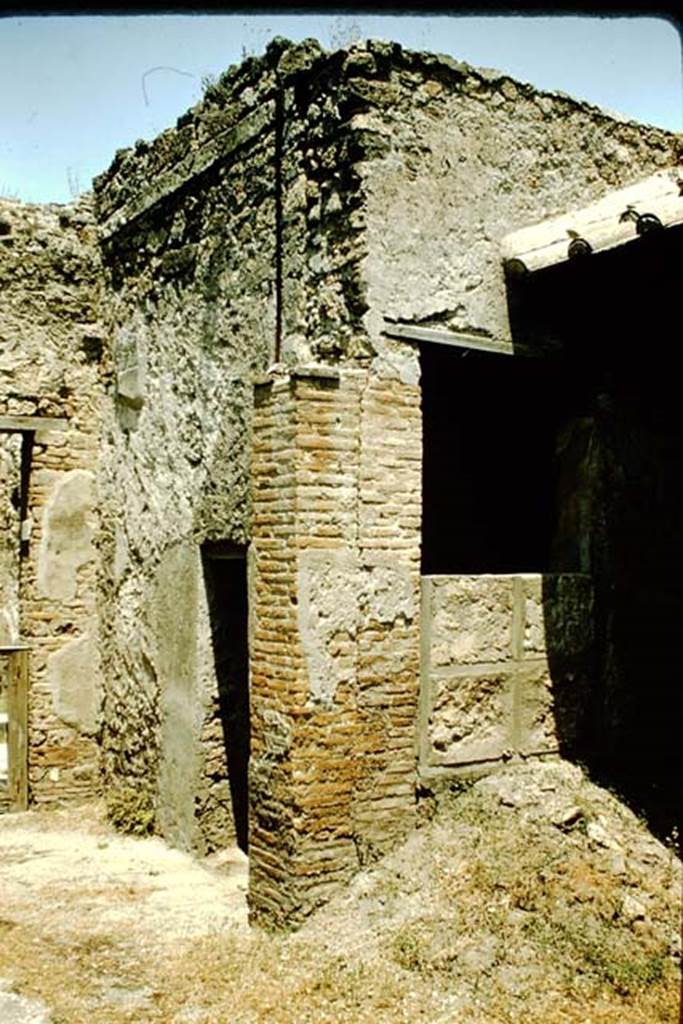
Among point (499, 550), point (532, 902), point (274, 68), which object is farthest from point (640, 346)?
point (532, 902)

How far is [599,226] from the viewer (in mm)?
5684

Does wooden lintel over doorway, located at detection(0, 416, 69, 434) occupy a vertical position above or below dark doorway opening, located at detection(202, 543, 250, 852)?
above

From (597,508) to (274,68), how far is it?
3386 mm

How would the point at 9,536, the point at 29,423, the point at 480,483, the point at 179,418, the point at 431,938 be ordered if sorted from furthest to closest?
the point at 9,536
the point at 29,423
the point at 480,483
the point at 179,418
the point at 431,938

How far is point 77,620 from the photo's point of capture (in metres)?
8.39

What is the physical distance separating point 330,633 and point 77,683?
12.1ft

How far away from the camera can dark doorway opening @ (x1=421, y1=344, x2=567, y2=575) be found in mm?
7570

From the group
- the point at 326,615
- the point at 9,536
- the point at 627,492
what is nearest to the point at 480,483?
the point at 627,492

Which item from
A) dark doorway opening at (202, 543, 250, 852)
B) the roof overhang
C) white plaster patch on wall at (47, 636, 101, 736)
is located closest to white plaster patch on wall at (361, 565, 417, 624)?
dark doorway opening at (202, 543, 250, 852)

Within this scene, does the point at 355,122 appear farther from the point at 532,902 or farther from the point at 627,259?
the point at 532,902

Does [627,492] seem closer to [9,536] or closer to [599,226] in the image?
[599,226]

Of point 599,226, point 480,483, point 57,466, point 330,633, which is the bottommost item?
point 330,633

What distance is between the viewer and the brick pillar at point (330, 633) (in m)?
5.38

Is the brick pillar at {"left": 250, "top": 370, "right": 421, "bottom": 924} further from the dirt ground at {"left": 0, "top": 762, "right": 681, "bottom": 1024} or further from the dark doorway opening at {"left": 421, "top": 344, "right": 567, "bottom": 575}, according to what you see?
the dark doorway opening at {"left": 421, "top": 344, "right": 567, "bottom": 575}
